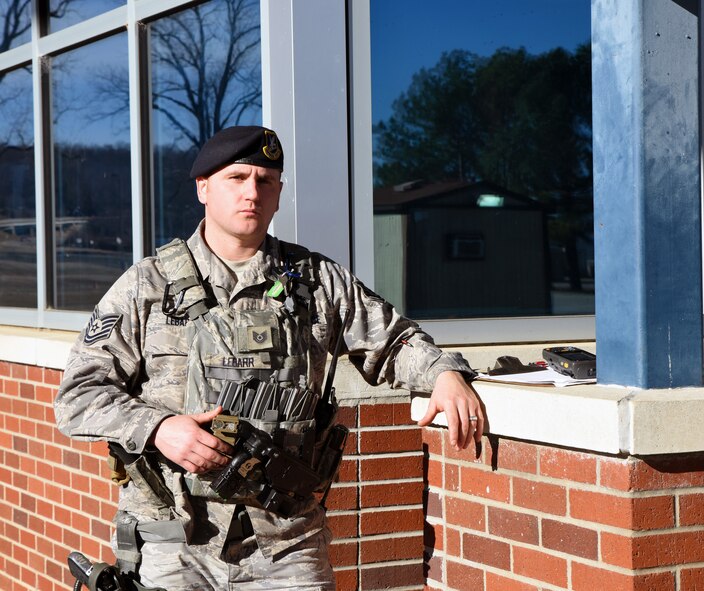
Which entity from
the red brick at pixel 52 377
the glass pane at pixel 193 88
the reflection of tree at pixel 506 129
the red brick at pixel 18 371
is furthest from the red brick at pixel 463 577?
the red brick at pixel 18 371

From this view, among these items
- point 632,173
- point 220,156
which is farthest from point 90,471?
point 632,173

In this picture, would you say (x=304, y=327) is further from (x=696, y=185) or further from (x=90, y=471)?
(x=90, y=471)

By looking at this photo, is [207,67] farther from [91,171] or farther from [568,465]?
[568,465]

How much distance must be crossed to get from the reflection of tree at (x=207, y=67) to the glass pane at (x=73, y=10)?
0.44 m

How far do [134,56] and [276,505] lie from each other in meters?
2.63

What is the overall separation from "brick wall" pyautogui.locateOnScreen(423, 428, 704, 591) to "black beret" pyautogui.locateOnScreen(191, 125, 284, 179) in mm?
1019

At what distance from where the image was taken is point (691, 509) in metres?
2.82

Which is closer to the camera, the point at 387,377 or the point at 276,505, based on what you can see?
the point at 276,505

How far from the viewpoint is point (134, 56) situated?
16.3 feet

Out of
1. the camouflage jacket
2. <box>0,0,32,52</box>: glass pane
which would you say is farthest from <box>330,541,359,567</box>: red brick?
<box>0,0,32,52</box>: glass pane

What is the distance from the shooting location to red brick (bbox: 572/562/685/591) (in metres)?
2.77

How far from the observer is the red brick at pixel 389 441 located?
394 cm

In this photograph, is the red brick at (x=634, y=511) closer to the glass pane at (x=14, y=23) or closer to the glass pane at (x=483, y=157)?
the glass pane at (x=483, y=157)

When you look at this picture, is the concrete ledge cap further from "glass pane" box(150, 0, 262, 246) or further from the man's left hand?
"glass pane" box(150, 0, 262, 246)
